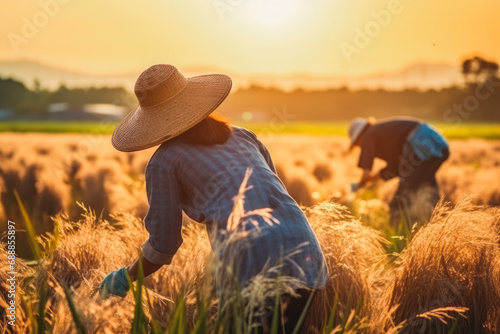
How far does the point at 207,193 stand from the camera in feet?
9.71

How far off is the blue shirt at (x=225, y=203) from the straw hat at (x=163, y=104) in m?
0.13

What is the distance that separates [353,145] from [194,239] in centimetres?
471

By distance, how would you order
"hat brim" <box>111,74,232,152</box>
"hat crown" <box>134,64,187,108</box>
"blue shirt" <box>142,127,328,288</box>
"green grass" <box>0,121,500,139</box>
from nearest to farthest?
"blue shirt" <box>142,127,328,288</box> → "hat brim" <box>111,74,232,152</box> → "hat crown" <box>134,64,187,108</box> → "green grass" <box>0,121,500,139</box>

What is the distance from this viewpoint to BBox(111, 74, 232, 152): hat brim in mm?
3104

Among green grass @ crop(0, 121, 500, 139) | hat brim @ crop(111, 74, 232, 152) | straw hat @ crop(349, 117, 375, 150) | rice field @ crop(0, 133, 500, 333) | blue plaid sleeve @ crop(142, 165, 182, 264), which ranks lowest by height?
green grass @ crop(0, 121, 500, 139)

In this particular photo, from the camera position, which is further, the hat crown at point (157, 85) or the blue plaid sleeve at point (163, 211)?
the hat crown at point (157, 85)

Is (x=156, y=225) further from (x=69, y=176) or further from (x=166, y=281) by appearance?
(x=69, y=176)

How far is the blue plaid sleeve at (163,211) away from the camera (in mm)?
2990

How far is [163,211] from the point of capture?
2988mm

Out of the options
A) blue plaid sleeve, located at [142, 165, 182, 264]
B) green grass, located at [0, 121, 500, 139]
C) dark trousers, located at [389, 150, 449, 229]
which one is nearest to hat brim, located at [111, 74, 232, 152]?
blue plaid sleeve, located at [142, 165, 182, 264]

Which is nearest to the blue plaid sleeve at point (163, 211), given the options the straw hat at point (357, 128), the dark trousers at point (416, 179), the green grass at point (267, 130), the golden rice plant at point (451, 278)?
the golden rice plant at point (451, 278)

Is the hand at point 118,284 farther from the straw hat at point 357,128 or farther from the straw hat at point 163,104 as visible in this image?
the straw hat at point 357,128

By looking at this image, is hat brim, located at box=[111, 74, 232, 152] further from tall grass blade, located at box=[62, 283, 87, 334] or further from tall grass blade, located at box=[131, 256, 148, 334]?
tall grass blade, located at box=[62, 283, 87, 334]

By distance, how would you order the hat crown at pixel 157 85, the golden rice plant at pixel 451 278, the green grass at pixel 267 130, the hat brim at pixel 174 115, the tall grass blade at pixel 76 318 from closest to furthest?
the tall grass blade at pixel 76 318, the hat brim at pixel 174 115, the hat crown at pixel 157 85, the golden rice plant at pixel 451 278, the green grass at pixel 267 130
